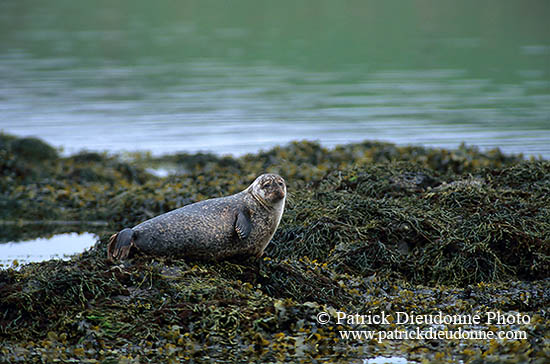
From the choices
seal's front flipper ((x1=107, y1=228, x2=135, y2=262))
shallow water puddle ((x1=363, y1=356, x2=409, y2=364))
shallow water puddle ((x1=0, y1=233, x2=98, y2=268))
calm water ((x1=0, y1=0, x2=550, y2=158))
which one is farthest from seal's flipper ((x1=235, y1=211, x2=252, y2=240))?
calm water ((x1=0, y1=0, x2=550, y2=158))

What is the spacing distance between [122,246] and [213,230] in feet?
2.46

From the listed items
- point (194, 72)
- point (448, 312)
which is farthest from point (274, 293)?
point (194, 72)

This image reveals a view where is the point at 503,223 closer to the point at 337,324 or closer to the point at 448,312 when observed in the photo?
the point at 448,312

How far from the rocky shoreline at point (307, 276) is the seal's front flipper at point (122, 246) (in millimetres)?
153

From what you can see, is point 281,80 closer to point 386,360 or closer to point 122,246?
point 122,246

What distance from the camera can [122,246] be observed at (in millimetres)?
6430

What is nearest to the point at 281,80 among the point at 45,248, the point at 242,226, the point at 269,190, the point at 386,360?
the point at 45,248

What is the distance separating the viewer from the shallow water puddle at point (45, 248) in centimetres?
869

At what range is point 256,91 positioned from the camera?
22.4 m

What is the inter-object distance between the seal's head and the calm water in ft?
27.9

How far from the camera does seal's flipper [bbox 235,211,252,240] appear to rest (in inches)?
254

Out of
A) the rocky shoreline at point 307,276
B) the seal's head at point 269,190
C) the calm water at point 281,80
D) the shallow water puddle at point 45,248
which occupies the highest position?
the calm water at point 281,80

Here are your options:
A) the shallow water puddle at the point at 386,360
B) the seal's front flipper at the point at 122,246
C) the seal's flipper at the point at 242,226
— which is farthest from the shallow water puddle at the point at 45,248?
the shallow water puddle at the point at 386,360

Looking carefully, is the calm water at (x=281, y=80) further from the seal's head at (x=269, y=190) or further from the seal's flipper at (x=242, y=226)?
the seal's flipper at (x=242, y=226)
